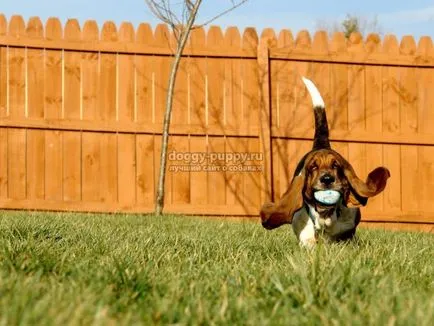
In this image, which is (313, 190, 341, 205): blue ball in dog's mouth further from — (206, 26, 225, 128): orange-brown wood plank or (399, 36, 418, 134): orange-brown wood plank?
(399, 36, 418, 134): orange-brown wood plank

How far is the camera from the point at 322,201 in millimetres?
4246

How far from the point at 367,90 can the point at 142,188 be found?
319 centimetres

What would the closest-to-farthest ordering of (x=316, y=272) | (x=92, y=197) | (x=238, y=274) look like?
1. (x=316, y=272)
2. (x=238, y=274)
3. (x=92, y=197)

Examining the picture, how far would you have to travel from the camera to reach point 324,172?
431 cm

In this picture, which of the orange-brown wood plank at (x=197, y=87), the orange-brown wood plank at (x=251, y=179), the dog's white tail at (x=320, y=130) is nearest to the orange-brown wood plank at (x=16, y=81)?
the orange-brown wood plank at (x=197, y=87)

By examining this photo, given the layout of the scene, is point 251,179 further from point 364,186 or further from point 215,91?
point 364,186

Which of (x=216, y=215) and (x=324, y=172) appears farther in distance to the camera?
(x=216, y=215)

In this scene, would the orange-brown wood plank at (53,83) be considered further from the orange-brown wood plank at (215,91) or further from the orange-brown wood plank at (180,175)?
the orange-brown wood plank at (215,91)

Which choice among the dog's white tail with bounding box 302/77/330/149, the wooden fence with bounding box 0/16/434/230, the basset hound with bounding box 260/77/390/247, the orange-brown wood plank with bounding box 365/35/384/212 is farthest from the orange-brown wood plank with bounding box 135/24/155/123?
the basset hound with bounding box 260/77/390/247

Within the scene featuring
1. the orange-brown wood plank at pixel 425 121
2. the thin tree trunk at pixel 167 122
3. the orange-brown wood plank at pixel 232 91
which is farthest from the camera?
the orange-brown wood plank at pixel 425 121

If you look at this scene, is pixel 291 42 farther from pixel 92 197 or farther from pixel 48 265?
pixel 48 265

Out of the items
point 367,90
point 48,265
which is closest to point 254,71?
point 367,90

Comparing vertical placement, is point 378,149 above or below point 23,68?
below

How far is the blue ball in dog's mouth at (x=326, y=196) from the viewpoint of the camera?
4.24m
